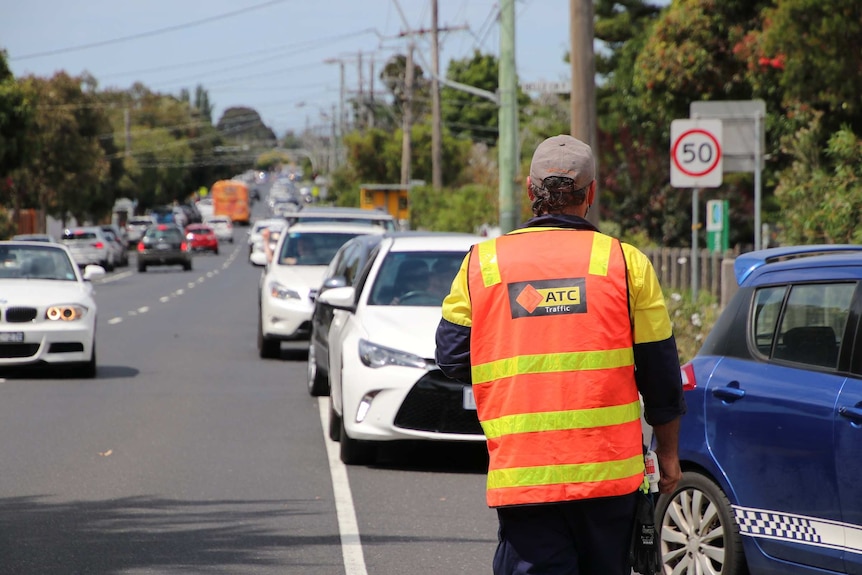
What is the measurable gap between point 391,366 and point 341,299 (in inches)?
50.8

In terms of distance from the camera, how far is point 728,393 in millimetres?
6145

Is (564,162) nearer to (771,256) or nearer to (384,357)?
(771,256)

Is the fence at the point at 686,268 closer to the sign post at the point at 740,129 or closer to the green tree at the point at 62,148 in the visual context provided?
the sign post at the point at 740,129

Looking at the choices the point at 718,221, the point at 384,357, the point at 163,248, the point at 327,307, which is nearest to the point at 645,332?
the point at 384,357

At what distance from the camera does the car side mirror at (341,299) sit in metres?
11.1

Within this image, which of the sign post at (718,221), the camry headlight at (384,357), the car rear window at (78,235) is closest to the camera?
the camry headlight at (384,357)

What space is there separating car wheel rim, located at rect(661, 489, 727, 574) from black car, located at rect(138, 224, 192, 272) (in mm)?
49466

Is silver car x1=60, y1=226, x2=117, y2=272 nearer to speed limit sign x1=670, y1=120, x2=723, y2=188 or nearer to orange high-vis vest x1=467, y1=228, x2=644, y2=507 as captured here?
speed limit sign x1=670, y1=120, x2=723, y2=188

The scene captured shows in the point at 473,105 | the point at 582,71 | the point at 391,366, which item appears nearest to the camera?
the point at 391,366

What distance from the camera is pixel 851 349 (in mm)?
5652

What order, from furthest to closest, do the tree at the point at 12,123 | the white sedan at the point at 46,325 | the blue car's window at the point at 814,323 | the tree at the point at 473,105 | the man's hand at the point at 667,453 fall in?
the tree at the point at 473,105 → the tree at the point at 12,123 → the white sedan at the point at 46,325 → the blue car's window at the point at 814,323 → the man's hand at the point at 667,453

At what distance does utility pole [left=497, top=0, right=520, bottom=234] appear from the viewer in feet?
78.1

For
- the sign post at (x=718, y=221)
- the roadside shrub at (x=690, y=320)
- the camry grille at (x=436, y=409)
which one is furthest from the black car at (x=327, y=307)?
the sign post at (x=718, y=221)

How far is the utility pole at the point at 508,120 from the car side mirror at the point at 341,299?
42.1 feet
